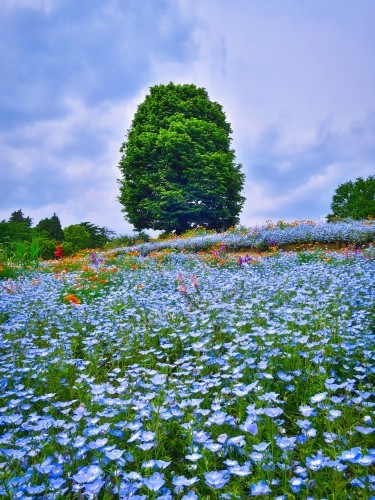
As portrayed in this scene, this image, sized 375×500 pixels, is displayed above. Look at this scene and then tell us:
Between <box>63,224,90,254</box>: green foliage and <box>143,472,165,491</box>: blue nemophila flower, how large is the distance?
26061mm

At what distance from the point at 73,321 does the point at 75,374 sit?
153 centimetres

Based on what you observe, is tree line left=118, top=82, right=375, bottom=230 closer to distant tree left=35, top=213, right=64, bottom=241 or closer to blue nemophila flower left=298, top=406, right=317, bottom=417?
distant tree left=35, top=213, right=64, bottom=241

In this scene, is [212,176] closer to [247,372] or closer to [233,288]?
[233,288]

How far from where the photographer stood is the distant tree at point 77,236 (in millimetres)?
27766

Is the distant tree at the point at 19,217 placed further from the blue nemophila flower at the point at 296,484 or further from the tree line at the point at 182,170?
the blue nemophila flower at the point at 296,484

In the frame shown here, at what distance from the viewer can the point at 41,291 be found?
6.92 metres

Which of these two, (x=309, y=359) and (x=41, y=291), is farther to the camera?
(x=41, y=291)

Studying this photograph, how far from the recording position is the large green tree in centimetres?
2508

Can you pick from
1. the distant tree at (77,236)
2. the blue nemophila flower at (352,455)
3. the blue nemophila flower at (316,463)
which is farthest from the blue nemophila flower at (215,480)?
the distant tree at (77,236)

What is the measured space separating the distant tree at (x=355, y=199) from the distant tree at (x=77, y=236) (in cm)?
1611

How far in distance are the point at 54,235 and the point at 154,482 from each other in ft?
97.8

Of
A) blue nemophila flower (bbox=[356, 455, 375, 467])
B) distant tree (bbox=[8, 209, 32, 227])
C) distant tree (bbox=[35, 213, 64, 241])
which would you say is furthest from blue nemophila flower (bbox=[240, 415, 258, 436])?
distant tree (bbox=[8, 209, 32, 227])

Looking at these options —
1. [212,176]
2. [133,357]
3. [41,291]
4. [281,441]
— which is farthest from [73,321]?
[212,176]

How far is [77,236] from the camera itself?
91.7 feet
